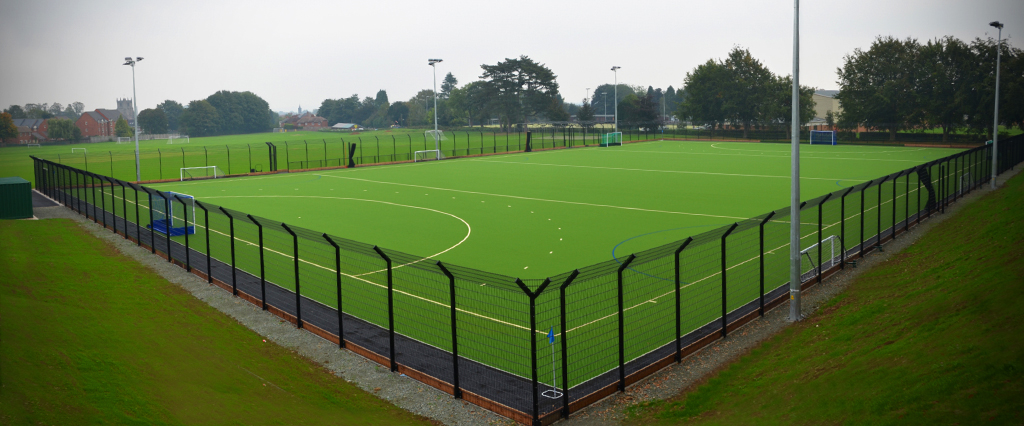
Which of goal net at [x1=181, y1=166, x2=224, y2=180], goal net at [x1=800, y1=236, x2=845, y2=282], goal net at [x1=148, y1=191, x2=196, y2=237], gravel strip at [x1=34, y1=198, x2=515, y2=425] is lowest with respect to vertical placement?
gravel strip at [x1=34, y1=198, x2=515, y2=425]

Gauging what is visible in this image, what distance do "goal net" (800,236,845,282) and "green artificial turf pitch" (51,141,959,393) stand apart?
594mm

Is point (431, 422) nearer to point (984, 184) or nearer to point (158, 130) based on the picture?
point (984, 184)

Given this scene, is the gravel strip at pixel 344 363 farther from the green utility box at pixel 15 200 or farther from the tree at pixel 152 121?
the tree at pixel 152 121

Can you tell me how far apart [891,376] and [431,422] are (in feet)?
18.2

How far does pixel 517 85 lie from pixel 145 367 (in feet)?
373

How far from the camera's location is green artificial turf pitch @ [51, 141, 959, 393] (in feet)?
43.0

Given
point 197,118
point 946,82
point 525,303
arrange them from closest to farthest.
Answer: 1. point 525,303
2. point 946,82
3. point 197,118

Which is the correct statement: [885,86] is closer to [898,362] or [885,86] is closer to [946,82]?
[946,82]

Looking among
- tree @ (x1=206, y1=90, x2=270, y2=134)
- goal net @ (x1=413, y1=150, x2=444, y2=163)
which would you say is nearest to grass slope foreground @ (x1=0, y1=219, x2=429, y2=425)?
goal net @ (x1=413, y1=150, x2=444, y2=163)

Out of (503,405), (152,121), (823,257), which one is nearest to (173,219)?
(503,405)

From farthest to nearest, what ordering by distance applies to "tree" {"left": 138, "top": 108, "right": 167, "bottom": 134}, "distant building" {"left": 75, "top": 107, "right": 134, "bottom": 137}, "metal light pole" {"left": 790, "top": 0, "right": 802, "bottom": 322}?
1. "tree" {"left": 138, "top": 108, "right": 167, "bottom": 134}
2. "distant building" {"left": 75, "top": 107, "right": 134, "bottom": 137}
3. "metal light pole" {"left": 790, "top": 0, "right": 802, "bottom": 322}

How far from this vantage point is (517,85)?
120m

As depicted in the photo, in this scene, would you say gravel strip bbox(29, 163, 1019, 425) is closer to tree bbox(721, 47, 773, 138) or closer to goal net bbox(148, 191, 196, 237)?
goal net bbox(148, 191, 196, 237)

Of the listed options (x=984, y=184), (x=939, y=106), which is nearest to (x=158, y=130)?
(x=939, y=106)
